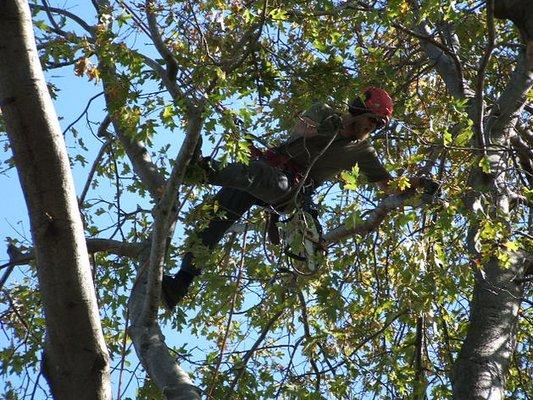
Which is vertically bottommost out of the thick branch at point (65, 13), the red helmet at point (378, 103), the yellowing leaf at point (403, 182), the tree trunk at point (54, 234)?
the tree trunk at point (54, 234)

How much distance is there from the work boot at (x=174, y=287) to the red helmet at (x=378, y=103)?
1.59 metres

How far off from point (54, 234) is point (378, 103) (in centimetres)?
341

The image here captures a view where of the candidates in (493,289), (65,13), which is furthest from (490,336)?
(65,13)

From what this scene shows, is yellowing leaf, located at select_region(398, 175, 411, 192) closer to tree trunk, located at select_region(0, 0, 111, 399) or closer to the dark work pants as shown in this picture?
the dark work pants

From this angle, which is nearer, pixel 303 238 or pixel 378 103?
pixel 303 238

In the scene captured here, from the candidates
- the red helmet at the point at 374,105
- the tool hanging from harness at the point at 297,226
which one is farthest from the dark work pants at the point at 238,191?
the red helmet at the point at 374,105

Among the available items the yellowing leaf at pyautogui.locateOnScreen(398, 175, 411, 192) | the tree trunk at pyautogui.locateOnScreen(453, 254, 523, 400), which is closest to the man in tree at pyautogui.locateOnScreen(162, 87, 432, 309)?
→ the yellowing leaf at pyautogui.locateOnScreen(398, 175, 411, 192)

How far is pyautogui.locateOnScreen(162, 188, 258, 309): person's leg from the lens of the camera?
597cm

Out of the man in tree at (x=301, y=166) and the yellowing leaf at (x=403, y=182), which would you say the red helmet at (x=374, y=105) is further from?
the yellowing leaf at (x=403, y=182)

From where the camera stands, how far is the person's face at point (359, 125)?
600 centimetres

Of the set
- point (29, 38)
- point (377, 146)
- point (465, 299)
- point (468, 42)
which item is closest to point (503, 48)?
point (468, 42)

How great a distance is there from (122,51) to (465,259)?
8.21 ft

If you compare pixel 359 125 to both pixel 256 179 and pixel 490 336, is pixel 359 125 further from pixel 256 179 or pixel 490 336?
pixel 490 336

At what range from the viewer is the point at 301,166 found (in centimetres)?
605
